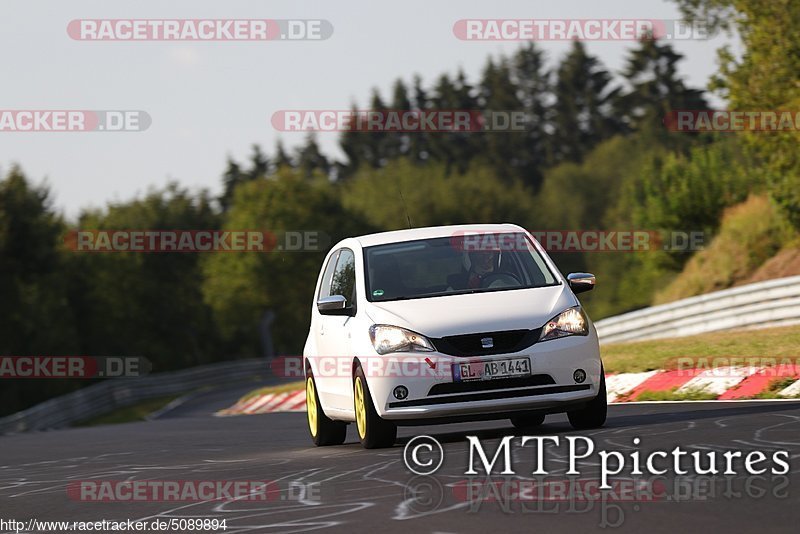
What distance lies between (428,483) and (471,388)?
2424 mm

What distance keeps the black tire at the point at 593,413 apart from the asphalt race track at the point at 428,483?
0.13 m

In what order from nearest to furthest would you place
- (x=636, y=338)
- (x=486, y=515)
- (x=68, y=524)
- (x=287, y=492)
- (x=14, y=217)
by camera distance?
(x=486, y=515)
(x=68, y=524)
(x=287, y=492)
(x=636, y=338)
(x=14, y=217)

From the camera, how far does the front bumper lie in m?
11.1

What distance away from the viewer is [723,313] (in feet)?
99.8

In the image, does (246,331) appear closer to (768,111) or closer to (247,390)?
(247,390)

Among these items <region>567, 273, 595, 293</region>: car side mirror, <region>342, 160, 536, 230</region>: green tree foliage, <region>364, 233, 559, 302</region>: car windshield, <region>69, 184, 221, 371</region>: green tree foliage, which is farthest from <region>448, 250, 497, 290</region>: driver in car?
<region>342, 160, 536, 230</region>: green tree foliage

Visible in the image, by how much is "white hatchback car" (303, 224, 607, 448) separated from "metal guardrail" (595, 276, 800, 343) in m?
16.5

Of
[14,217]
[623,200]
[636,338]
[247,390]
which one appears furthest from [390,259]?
[623,200]

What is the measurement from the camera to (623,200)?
106062 mm

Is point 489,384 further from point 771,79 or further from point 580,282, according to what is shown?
point 771,79

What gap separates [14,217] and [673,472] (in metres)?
58.7

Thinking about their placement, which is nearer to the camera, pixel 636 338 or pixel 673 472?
pixel 673 472

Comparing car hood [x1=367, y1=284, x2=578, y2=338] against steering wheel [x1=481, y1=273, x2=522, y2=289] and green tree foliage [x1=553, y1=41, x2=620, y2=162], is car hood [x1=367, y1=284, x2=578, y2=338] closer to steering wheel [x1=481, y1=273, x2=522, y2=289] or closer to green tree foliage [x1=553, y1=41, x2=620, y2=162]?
steering wheel [x1=481, y1=273, x2=522, y2=289]

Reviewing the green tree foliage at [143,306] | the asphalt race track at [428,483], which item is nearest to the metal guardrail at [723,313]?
the asphalt race track at [428,483]
